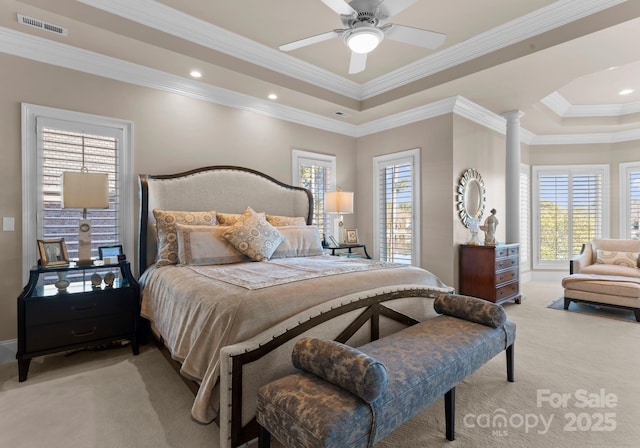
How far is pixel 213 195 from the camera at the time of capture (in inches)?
154

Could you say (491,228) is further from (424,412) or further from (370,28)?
(370,28)

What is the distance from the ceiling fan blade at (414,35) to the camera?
2446 millimetres

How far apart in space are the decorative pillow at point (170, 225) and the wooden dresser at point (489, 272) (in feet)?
11.1

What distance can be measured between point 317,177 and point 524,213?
432 centimetres

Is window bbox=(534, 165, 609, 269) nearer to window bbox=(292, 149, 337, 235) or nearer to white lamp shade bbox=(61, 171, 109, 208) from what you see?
window bbox=(292, 149, 337, 235)

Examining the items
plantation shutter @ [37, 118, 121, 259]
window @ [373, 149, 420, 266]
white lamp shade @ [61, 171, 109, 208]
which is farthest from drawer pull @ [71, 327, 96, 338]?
window @ [373, 149, 420, 266]

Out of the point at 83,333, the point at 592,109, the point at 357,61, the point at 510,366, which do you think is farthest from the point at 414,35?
the point at 592,109

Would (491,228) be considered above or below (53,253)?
above

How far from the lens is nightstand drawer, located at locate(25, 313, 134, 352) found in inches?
99.3

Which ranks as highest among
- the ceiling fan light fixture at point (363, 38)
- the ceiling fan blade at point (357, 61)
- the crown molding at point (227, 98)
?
the crown molding at point (227, 98)

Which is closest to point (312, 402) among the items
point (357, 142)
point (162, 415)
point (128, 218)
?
point (162, 415)

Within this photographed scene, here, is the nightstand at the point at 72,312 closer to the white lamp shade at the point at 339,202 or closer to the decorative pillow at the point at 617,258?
the white lamp shade at the point at 339,202

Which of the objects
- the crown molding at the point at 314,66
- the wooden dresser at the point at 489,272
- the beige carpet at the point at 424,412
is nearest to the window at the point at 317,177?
the crown molding at the point at 314,66

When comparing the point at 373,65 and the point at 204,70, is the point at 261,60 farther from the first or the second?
the point at 373,65
